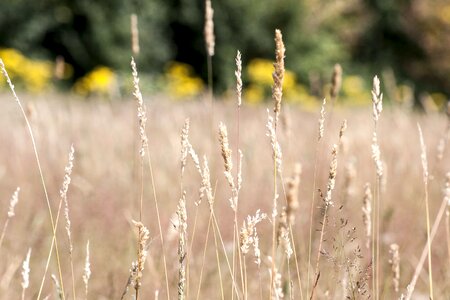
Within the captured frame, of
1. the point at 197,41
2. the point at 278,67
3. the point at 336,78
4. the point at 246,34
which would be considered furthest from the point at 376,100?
the point at 197,41

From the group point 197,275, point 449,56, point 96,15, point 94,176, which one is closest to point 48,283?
point 197,275

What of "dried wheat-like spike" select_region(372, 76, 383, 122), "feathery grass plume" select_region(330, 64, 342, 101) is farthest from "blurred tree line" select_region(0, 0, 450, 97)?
"dried wheat-like spike" select_region(372, 76, 383, 122)

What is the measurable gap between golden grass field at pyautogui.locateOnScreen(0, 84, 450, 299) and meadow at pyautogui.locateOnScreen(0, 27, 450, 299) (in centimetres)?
1

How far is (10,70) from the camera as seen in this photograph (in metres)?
10.6

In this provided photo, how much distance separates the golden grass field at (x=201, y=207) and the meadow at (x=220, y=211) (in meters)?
0.01

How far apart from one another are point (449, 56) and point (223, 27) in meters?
5.71

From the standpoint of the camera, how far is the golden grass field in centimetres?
205

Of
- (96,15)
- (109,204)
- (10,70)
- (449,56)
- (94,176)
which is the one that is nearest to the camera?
(109,204)

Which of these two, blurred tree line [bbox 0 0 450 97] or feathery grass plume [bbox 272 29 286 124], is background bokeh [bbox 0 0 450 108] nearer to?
blurred tree line [bbox 0 0 450 97]

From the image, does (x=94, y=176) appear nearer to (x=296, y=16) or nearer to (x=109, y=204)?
(x=109, y=204)

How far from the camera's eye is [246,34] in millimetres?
13148

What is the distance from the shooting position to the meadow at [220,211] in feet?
4.14

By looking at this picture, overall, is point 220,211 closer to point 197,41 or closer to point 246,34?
point 246,34

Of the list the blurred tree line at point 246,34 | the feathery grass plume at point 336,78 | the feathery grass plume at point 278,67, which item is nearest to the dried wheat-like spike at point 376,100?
the feathery grass plume at point 278,67
